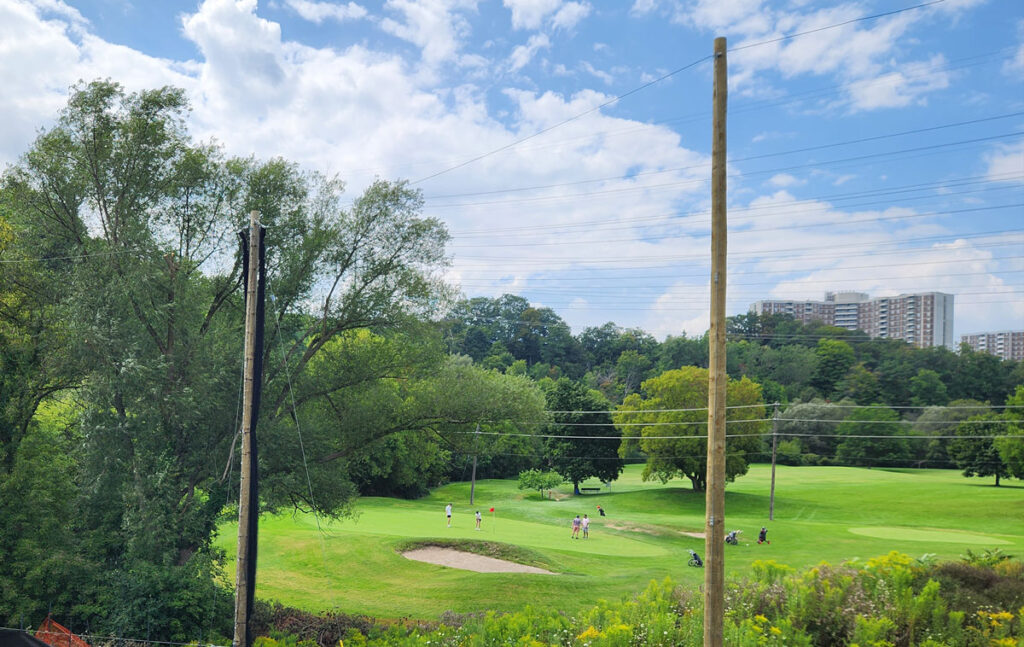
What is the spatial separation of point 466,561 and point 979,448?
161 ft

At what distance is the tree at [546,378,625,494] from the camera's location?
5953cm

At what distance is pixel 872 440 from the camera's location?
6800cm

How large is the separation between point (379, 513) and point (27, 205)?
28322 millimetres

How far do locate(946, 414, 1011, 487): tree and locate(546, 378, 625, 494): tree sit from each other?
27824mm

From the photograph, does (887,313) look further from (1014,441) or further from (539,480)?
(539,480)

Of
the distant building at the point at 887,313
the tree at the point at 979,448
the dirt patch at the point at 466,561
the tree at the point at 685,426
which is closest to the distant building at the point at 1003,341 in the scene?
the distant building at the point at 887,313

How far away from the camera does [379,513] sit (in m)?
43.8

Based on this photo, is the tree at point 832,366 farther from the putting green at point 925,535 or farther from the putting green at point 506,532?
the putting green at point 506,532

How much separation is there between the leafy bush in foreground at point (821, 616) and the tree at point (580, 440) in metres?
44.6

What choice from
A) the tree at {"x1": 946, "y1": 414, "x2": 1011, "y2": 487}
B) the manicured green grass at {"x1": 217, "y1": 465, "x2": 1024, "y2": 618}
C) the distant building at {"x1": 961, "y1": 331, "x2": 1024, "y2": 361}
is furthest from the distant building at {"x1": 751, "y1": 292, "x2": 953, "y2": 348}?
the manicured green grass at {"x1": 217, "y1": 465, "x2": 1024, "y2": 618}

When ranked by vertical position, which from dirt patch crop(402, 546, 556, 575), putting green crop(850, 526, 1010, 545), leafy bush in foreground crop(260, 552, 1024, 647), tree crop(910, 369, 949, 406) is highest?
tree crop(910, 369, 949, 406)

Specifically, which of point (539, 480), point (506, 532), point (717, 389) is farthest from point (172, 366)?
point (539, 480)

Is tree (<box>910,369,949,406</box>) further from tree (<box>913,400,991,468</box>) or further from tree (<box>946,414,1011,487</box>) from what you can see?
tree (<box>946,414,1011,487</box>)

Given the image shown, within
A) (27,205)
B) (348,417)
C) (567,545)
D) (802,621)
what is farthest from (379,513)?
(802,621)
